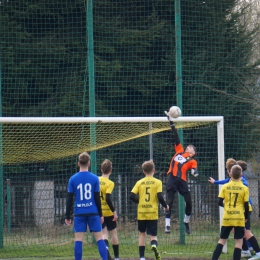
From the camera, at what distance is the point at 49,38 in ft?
51.3

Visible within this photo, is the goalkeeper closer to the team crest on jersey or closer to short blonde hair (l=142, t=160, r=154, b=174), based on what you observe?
the team crest on jersey

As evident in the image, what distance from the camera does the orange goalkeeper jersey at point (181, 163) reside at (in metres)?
11.4

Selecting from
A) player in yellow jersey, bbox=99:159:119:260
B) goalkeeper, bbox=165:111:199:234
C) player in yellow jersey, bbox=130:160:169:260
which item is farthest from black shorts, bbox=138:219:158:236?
goalkeeper, bbox=165:111:199:234

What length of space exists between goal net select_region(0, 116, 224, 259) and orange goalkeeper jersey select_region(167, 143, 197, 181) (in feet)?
2.88

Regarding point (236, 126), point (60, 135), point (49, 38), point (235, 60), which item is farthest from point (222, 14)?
point (60, 135)

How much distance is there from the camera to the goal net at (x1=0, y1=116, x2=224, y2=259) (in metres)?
12.4

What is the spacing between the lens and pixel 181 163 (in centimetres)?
1144

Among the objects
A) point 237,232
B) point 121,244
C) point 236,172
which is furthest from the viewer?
point 121,244

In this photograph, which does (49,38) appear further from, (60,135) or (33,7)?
(60,135)

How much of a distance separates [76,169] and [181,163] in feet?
17.6

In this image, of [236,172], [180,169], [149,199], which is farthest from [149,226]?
[236,172]

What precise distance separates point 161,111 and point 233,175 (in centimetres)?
664

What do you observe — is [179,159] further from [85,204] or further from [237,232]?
[85,204]

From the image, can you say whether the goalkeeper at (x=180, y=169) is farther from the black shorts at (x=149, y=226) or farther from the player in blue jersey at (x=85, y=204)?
the player in blue jersey at (x=85, y=204)
